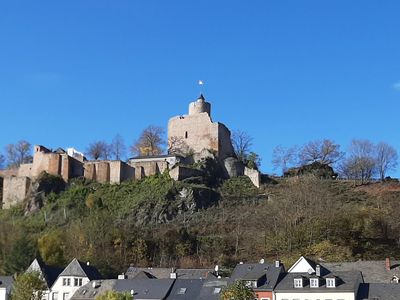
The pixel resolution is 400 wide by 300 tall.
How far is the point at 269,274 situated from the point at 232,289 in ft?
29.9

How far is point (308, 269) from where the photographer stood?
48812 millimetres

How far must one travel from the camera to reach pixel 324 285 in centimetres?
4572

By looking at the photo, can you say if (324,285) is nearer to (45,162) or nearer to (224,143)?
(224,143)

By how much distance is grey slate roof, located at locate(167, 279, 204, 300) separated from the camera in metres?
48.1

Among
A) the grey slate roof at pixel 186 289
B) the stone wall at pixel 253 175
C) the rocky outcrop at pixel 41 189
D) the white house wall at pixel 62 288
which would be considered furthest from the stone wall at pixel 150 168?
the grey slate roof at pixel 186 289

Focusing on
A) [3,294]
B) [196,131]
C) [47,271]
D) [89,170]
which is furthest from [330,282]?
[89,170]

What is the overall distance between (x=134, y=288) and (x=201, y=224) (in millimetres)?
23259

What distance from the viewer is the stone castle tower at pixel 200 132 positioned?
86625 mm

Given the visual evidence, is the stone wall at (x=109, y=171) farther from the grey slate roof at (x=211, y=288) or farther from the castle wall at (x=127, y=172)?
the grey slate roof at (x=211, y=288)

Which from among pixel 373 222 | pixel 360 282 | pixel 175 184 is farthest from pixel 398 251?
pixel 175 184

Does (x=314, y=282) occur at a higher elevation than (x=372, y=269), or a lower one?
lower

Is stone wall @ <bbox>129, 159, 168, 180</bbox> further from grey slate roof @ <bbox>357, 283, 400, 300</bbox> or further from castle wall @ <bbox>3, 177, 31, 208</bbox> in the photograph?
grey slate roof @ <bbox>357, 283, 400, 300</bbox>

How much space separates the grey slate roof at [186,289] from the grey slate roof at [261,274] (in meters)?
2.43

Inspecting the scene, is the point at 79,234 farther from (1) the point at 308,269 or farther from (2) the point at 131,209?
(1) the point at 308,269
